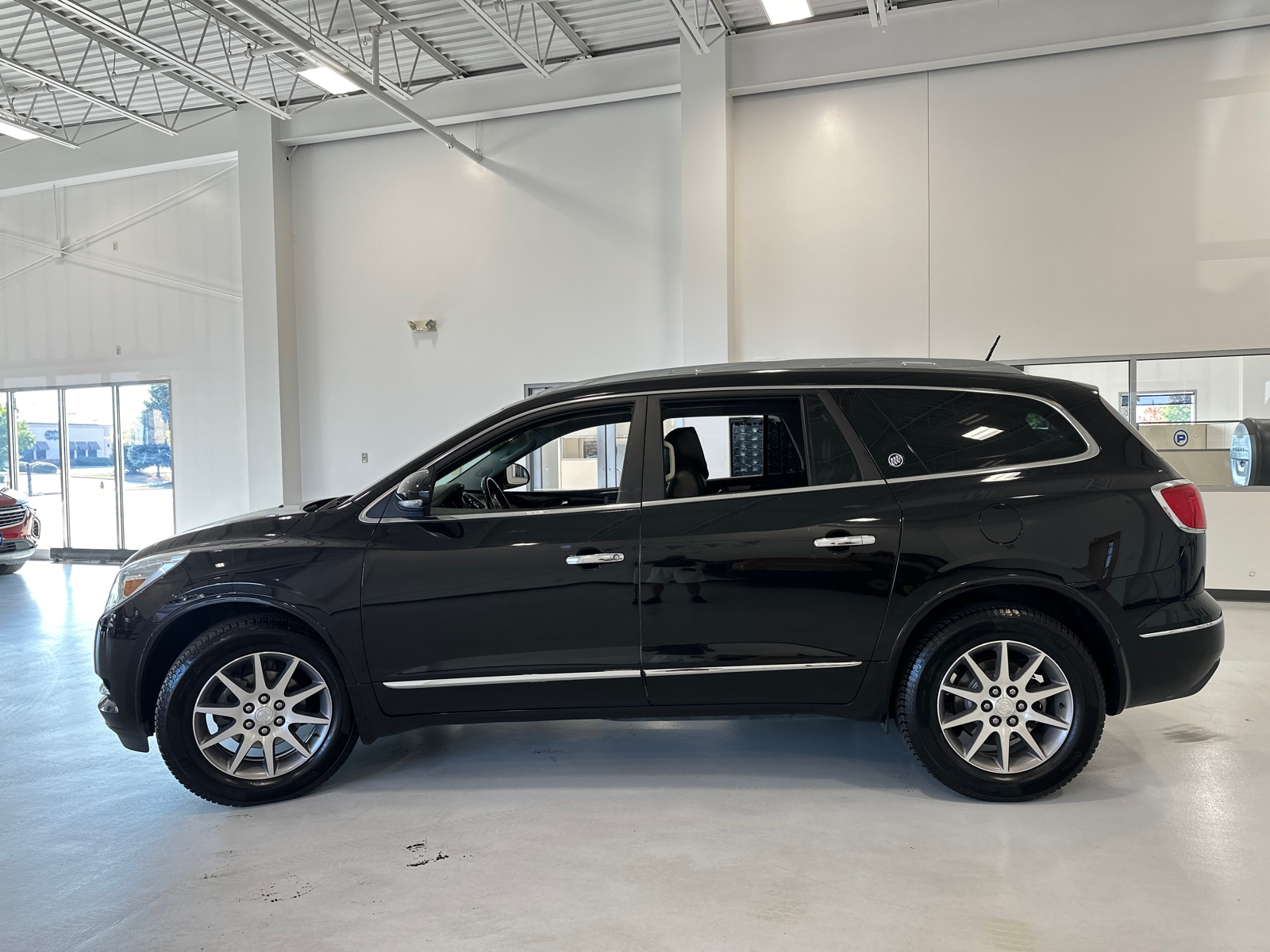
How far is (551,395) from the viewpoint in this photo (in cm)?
332

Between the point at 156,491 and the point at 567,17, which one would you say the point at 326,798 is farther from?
the point at 156,491

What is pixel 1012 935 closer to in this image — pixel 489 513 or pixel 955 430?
pixel 955 430

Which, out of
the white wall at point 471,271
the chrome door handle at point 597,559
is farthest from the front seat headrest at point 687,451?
the white wall at point 471,271

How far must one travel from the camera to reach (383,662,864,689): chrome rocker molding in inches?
121

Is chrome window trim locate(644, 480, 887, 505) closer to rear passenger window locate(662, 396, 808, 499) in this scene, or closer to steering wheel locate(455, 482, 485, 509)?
rear passenger window locate(662, 396, 808, 499)

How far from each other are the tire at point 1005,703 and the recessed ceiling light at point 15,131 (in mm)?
11001

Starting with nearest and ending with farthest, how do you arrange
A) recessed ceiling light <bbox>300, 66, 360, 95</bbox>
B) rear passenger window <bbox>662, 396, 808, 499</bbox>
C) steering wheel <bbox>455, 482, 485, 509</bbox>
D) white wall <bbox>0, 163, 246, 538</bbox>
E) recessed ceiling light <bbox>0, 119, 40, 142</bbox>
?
rear passenger window <bbox>662, 396, 808, 499</bbox> → steering wheel <bbox>455, 482, 485, 509</bbox> → recessed ceiling light <bbox>300, 66, 360, 95</bbox> → recessed ceiling light <bbox>0, 119, 40, 142</bbox> → white wall <bbox>0, 163, 246, 538</bbox>

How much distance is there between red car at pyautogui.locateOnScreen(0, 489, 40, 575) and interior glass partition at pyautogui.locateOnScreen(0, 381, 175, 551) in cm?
175

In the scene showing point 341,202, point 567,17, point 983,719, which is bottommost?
point 983,719

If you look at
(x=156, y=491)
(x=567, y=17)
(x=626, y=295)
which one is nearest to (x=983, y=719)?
(x=626, y=295)

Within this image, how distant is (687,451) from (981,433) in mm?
1100

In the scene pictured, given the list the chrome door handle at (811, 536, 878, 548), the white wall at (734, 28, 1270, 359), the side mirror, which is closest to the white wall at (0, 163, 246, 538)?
Answer: the white wall at (734, 28, 1270, 359)

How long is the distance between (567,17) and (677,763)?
24.5 feet

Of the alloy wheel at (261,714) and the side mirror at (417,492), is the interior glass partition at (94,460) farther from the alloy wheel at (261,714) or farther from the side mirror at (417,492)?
the side mirror at (417,492)
